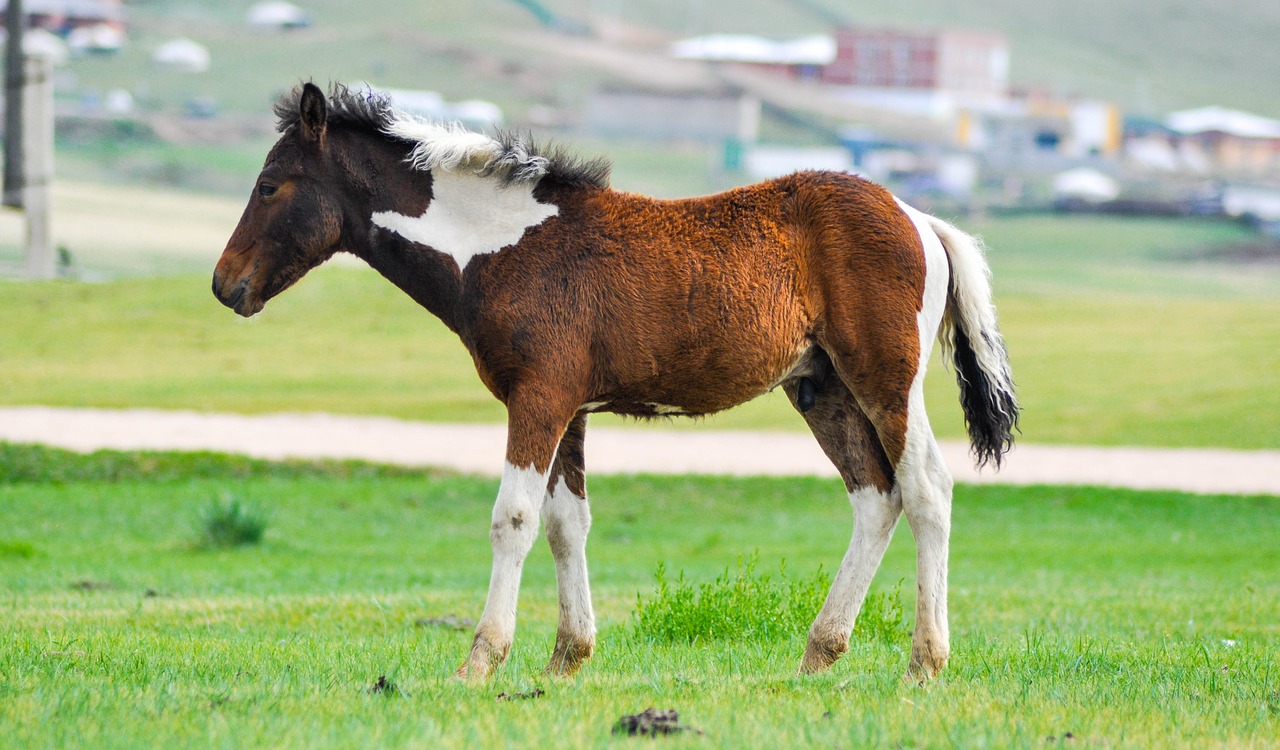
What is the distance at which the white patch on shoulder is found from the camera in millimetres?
5812

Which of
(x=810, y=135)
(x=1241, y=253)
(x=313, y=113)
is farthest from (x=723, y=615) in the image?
(x=810, y=135)

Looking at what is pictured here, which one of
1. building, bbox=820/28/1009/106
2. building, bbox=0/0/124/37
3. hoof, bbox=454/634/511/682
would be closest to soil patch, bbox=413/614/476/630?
hoof, bbox=454/634/511/682

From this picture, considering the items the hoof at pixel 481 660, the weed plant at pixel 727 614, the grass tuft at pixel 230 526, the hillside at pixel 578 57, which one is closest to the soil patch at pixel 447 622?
the weed plant at pixel 727 614

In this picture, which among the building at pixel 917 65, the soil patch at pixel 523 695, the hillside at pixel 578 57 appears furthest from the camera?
the building at pixel 917 65

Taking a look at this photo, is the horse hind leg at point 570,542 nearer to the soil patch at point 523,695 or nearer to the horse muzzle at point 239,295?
the soil patch at point 523,695

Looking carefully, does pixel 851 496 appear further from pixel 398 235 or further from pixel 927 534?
pixel 398 235

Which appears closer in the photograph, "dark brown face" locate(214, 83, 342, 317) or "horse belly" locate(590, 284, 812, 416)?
"horse belly" locate(590, 284, 812, 416)

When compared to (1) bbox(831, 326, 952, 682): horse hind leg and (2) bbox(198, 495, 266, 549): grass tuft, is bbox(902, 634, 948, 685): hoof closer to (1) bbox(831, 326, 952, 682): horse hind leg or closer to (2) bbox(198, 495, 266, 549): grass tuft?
(1) bbox(831, 326, 952, 682): horse hind leg

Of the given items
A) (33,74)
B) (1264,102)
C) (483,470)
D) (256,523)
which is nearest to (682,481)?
(483,470)

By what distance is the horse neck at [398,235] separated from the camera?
19.2ft

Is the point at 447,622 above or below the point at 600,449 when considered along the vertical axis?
above

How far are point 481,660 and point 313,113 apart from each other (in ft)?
7.40

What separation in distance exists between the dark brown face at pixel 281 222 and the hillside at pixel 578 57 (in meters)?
93.1

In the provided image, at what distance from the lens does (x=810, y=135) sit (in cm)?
10438
